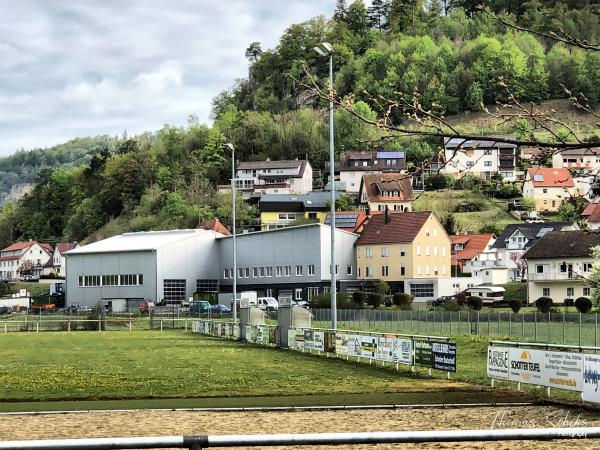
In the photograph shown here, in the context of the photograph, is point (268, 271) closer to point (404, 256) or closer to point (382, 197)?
point (404, 256)

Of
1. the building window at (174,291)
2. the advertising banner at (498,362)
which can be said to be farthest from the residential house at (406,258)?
the advertising banner at (498,362)

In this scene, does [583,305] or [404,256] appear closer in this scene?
[583,305]

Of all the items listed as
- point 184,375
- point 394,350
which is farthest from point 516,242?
point 184,375

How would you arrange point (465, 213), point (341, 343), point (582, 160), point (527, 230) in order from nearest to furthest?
point (582, 160), point (341, 343), point (527, 230), point (465, 213)

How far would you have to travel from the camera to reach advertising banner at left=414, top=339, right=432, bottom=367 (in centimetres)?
3338

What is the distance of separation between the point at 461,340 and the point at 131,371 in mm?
17665

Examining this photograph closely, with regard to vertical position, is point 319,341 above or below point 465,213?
below

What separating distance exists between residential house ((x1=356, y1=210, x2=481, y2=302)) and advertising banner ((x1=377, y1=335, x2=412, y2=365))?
77.9 metres

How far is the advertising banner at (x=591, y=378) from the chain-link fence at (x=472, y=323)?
27.8 meters

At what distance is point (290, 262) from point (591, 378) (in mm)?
88241

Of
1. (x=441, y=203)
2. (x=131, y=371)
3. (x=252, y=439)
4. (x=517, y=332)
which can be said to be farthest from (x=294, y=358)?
(x=441, y=203)

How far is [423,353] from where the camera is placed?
33781 millimetres

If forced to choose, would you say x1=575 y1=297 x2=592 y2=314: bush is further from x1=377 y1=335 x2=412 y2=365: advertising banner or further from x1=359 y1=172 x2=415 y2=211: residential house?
x1=359 y1=172 x2=415 y2=211: residential house

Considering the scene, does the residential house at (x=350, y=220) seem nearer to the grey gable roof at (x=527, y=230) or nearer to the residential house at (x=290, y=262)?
the grey gable roof at (x=527, y=230)
